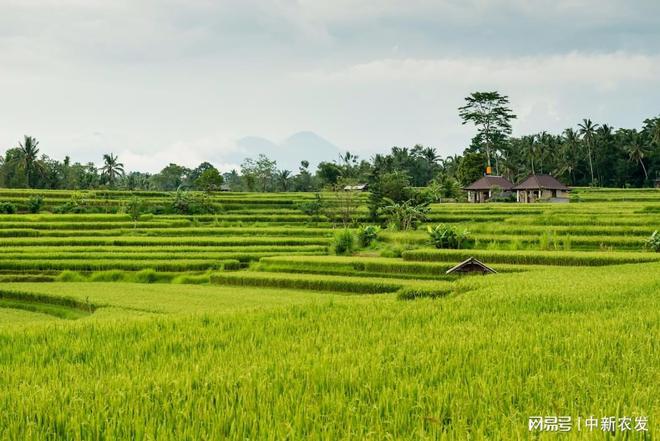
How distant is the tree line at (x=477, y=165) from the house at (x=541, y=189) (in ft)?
18.2

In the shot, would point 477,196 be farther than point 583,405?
Yes

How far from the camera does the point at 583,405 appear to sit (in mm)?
3535

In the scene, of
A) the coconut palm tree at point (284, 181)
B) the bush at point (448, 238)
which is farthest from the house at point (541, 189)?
the coconut palm tree at point (284, 181)

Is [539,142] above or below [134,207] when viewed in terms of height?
above

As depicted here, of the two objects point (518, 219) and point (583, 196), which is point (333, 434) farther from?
point (583, 196)

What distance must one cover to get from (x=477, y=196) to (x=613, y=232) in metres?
28.7

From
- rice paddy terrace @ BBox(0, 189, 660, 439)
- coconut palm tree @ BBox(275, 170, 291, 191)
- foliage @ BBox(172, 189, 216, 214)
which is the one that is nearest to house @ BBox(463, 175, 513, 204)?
foliage @ BBox(172, 189, 216, 214)

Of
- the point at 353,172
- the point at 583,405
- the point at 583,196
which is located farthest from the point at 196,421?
the point at 353,172

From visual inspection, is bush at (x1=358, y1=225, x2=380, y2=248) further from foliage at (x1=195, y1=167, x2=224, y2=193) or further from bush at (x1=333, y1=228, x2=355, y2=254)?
foliage at (x1=195, y1=167, x2=224, y2=193)

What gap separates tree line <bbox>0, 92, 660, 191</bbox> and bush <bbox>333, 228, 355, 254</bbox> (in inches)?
998

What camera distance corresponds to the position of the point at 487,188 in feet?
175

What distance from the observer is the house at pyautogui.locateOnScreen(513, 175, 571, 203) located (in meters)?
49.7

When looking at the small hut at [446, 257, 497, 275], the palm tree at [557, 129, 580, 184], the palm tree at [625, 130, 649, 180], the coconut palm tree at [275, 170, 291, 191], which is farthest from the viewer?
the coconut palm tree at [275, 170, 291, 191]

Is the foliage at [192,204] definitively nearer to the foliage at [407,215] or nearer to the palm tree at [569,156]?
the foliage at [407,215]
